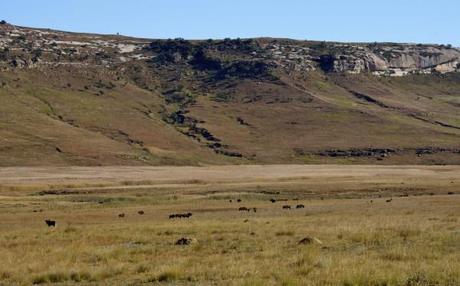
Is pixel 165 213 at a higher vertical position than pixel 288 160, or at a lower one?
higher

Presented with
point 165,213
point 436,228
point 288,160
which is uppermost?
point 436,228

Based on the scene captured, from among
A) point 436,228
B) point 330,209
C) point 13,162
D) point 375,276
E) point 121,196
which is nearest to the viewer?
point 375,276

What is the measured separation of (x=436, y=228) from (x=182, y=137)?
512ft

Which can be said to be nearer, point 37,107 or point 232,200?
point 232,200

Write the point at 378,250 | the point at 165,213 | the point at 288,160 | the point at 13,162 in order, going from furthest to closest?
1. the point at 288,160
2. the point at 13,162
3. the point at 165,213
4. the point at 378,250

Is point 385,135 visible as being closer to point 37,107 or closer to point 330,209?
point 37,107

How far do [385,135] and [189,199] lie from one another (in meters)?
129

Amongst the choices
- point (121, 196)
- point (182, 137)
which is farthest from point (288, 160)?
point (121, 196)

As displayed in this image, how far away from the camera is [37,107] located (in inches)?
7712

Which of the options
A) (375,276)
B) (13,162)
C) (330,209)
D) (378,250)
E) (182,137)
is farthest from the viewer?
(182,137)

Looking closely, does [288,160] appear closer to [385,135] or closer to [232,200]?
[385,135]

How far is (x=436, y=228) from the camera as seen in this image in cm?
3275

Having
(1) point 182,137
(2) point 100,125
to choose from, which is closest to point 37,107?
(2) point 100,125

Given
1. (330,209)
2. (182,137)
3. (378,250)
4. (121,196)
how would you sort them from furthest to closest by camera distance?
(182,137) < (121,196) < (330,209) < (378,250)
